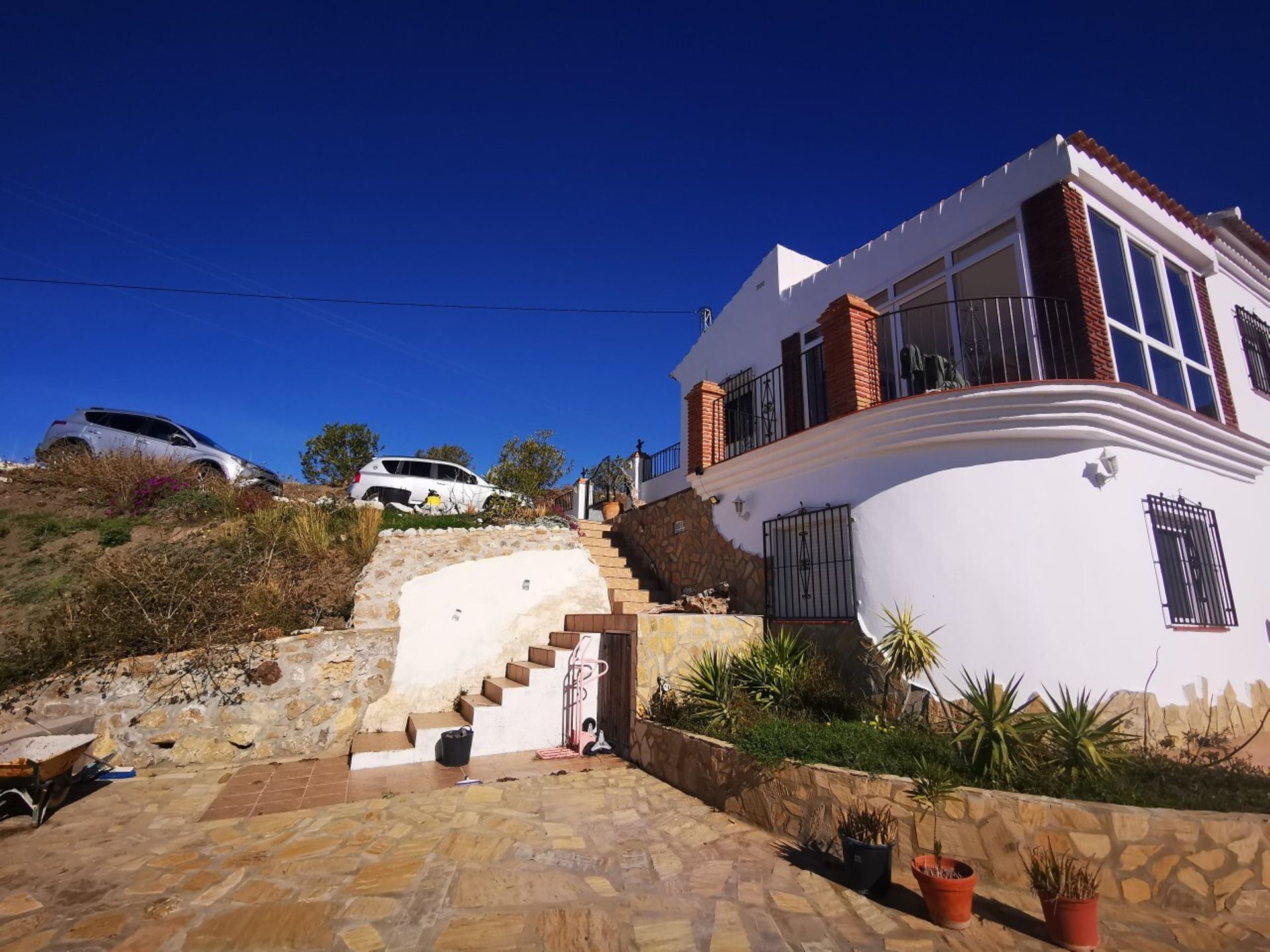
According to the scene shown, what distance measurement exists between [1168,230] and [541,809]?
11.0m

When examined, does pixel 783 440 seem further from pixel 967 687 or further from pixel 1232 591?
pixel 1232 591

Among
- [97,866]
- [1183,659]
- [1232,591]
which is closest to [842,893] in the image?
[1183,659]

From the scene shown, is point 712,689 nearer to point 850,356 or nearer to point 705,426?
point 850,356

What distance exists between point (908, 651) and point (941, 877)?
2279mm

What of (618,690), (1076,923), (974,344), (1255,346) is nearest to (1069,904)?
(1076,923)

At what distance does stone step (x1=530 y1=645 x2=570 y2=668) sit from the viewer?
26.8 ft

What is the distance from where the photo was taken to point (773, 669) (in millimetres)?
6527

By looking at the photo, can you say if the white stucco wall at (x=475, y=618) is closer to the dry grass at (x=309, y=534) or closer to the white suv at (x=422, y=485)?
the dry grass at (x=309, y=534)

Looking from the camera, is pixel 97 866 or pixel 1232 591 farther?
pixel 1232 591

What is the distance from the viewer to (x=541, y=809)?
5.53m

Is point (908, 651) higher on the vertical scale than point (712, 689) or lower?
higher

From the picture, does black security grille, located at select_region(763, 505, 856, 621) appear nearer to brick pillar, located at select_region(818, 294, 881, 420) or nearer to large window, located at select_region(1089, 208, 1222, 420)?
brick pillar, located at select_region(818, 294, 881, 420)

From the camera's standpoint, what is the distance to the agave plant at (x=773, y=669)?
634 cm

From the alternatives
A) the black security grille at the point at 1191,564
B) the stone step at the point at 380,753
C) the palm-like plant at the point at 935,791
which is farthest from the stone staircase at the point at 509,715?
the black security grille at the point at 1191,564
